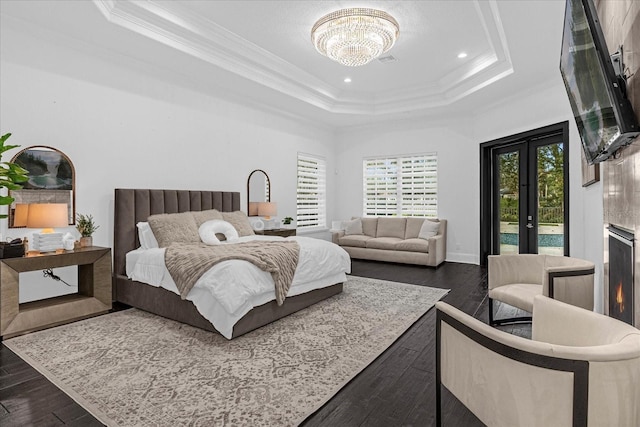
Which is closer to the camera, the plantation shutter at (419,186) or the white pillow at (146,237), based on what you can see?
the white pillow at (146,237)

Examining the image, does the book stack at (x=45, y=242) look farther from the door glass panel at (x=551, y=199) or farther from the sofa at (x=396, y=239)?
the door glass panel at (x=551, y=199)

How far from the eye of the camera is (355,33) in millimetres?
3705

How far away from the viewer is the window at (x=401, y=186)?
732 cm

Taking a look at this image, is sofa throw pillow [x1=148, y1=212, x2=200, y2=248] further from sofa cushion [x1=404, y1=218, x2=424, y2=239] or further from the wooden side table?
sofa cushion [x1=404, y1=218, x2=424, y2=239]

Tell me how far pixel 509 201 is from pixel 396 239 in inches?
83.9

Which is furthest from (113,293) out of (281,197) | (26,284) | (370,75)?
(370,75)

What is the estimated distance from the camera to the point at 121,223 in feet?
13.9

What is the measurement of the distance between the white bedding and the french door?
332 centimetres

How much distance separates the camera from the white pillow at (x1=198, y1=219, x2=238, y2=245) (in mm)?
4262

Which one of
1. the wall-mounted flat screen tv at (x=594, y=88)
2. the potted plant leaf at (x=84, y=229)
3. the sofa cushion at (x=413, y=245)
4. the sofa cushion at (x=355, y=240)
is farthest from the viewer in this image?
the sofa cushion at (x=355, y=240)

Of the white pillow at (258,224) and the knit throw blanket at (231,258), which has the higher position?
the white pillow at (258,224)

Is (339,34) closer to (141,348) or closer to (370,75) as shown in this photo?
(370,75)

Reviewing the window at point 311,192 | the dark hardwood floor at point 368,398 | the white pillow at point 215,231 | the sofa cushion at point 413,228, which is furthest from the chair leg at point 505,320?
the window at point 311,192

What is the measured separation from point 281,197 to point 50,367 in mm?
4631
